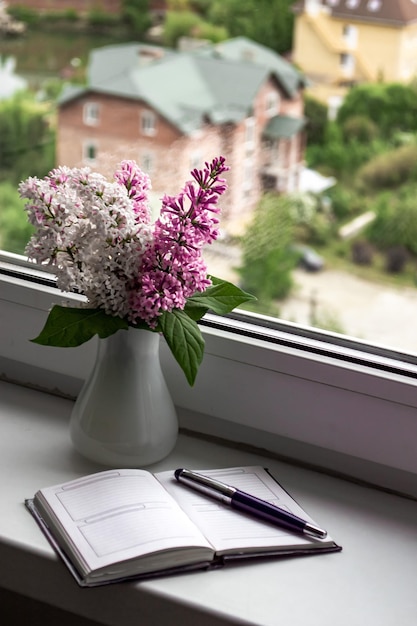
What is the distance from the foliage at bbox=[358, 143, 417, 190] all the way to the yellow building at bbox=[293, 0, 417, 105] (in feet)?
1.31

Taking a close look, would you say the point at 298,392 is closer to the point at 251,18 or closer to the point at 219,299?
the point at 219,299

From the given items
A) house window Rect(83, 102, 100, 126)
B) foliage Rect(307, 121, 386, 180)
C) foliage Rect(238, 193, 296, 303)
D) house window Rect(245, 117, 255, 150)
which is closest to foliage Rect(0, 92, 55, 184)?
house window Rect(83, 102, 100, 126)

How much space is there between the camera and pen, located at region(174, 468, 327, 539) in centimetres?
74

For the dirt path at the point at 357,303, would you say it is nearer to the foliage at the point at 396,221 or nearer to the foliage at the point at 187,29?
the foliage at the point at 396,221

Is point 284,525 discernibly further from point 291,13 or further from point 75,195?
point 291,13

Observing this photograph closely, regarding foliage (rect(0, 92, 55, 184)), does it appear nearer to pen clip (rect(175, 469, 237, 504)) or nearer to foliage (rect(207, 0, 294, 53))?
foliage (rect(207, 0, 294, 53))

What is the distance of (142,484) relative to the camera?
30.2 inches

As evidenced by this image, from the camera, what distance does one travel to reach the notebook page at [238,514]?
0.72m

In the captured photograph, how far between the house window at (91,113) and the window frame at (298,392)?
1.79 meters

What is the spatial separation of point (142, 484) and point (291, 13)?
9.42 feet

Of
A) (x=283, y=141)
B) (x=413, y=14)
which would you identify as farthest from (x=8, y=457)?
(x=283, y=141)

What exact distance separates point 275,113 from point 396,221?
869 mm

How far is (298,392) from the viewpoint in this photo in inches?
33.9

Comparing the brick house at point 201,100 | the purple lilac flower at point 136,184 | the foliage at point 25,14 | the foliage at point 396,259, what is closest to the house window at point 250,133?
the brick house at point 201,100
